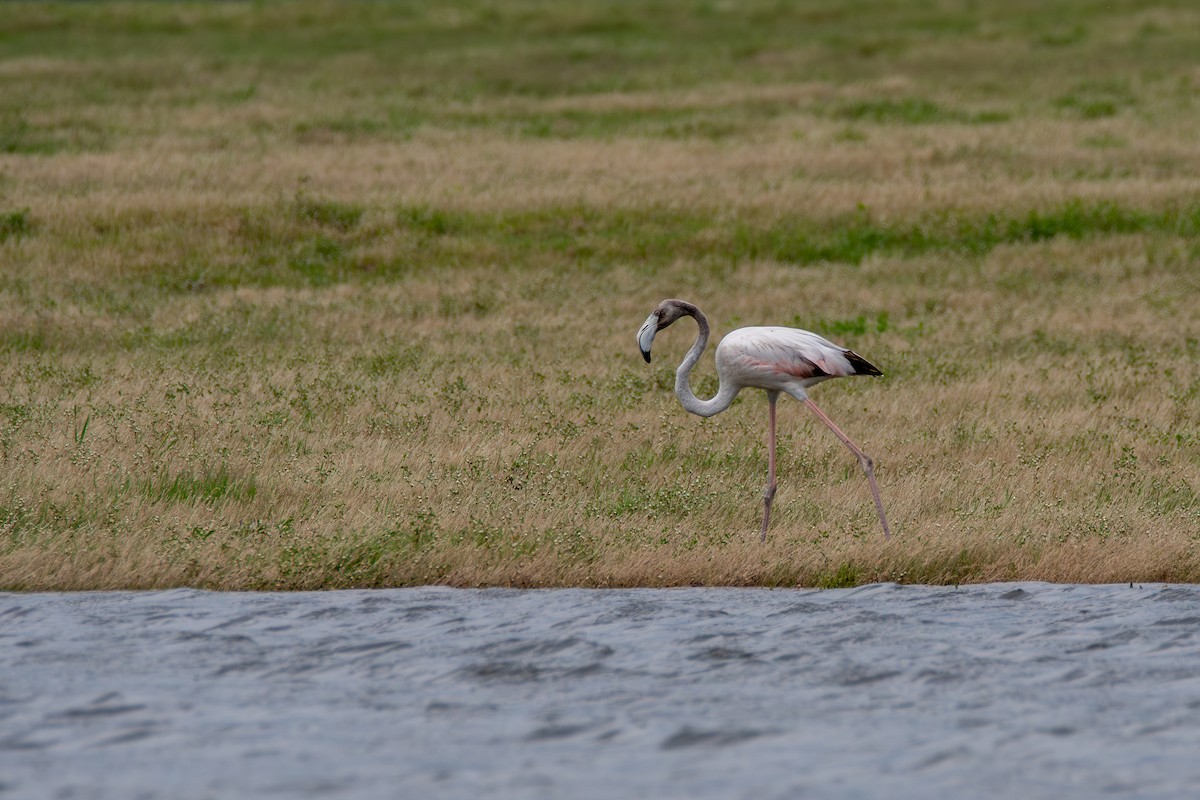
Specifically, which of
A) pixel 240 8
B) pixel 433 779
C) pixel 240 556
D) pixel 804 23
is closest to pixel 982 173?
pixel 240 556

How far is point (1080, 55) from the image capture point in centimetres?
4072

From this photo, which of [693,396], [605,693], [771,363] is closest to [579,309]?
[693,396]

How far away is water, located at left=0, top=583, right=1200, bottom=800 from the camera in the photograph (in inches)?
225

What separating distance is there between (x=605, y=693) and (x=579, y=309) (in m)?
11.6

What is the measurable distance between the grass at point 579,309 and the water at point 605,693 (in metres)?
0.66

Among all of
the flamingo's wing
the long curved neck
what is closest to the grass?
the long curved neck

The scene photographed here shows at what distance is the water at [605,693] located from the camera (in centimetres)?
571

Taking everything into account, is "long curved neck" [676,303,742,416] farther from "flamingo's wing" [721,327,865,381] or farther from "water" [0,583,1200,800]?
"water" [0,583,1200,800]

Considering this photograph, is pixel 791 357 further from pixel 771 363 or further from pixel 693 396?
pixel 693 396

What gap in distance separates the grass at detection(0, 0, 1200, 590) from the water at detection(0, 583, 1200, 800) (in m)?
0.66

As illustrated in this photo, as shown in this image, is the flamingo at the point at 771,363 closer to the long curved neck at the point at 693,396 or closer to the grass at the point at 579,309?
the long curved neck at the point at 693,396

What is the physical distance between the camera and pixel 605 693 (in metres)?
6.66

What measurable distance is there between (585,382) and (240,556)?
5.81 m

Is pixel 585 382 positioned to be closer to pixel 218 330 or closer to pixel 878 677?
pixel 218 330
